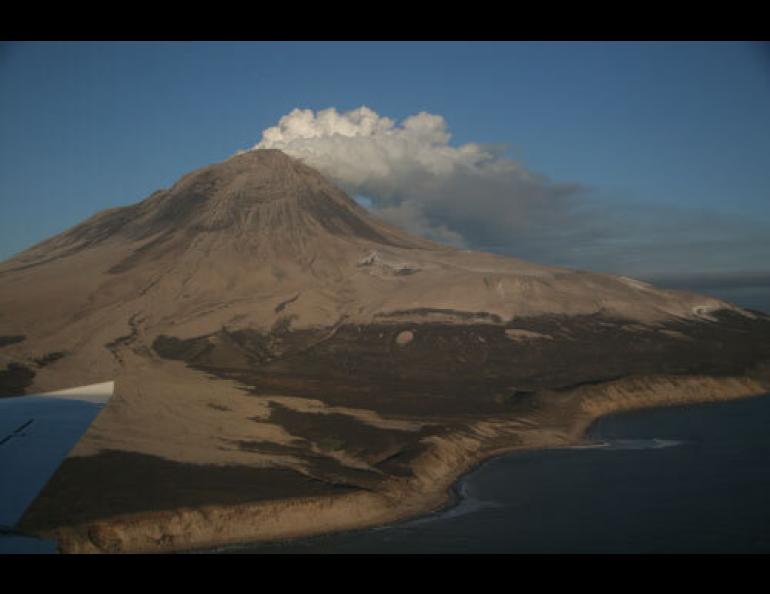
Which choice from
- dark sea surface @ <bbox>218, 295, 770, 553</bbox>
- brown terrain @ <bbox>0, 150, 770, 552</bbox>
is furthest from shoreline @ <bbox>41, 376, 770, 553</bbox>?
dark sea surface @ <bbox>218, 295, 770, 553</bbox>

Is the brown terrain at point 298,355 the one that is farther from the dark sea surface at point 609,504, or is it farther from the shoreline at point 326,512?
the dark sea surface at point 609,504

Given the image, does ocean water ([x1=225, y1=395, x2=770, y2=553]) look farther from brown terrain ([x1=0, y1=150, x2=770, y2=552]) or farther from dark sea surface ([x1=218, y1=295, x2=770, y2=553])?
brown terrain ([x1=0, y1=150, x2=770, y2=552])

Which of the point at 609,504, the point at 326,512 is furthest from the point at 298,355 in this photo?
the point at 609,504

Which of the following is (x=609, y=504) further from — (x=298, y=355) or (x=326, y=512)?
(x=298, y=355)

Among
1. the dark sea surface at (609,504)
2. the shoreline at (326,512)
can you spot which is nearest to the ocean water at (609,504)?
the dark sea surface at (609,504)

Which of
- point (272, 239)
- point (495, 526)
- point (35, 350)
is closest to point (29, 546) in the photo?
point (495, 526)

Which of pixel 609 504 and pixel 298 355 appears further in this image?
pixel 298 355
